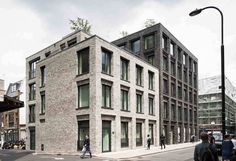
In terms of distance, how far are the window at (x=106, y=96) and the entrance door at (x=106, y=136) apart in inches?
64.9

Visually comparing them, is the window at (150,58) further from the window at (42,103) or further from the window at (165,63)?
the window at (42,103)

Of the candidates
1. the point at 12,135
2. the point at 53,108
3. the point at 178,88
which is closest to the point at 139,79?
the point at 53,108

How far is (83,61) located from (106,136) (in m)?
7.36

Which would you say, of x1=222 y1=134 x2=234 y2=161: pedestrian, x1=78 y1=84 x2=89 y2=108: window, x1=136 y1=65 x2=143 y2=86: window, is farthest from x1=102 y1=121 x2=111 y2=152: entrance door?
x1=222 y1=134 x2=234 y2=161: pedestrian

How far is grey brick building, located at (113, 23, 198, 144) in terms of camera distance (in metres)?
47.8

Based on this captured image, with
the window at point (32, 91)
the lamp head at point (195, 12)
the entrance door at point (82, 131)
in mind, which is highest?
the lamp head at point (195, 12)

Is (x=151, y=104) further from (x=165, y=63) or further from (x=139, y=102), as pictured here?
(x=165, y=63)

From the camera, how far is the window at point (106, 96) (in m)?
32.8

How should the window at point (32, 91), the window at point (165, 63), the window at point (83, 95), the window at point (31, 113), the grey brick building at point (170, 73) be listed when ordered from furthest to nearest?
the window at point (32, 91)
the window at point (31, 113)
the window at point (165, 63)
the grey brick building at point (170, 73)
the window at point (83, 95)

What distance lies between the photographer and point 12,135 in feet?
219

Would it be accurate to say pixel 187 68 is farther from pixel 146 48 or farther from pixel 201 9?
pixel 201 9

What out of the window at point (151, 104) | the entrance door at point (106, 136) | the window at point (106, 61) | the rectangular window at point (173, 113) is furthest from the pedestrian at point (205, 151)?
the rectangular window at point (173, 113)

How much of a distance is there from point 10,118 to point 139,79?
35.8 meters

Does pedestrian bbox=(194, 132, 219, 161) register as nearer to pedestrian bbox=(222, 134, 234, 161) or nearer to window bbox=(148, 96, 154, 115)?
pedestrian bbox=(222, 134, 234, 161)
